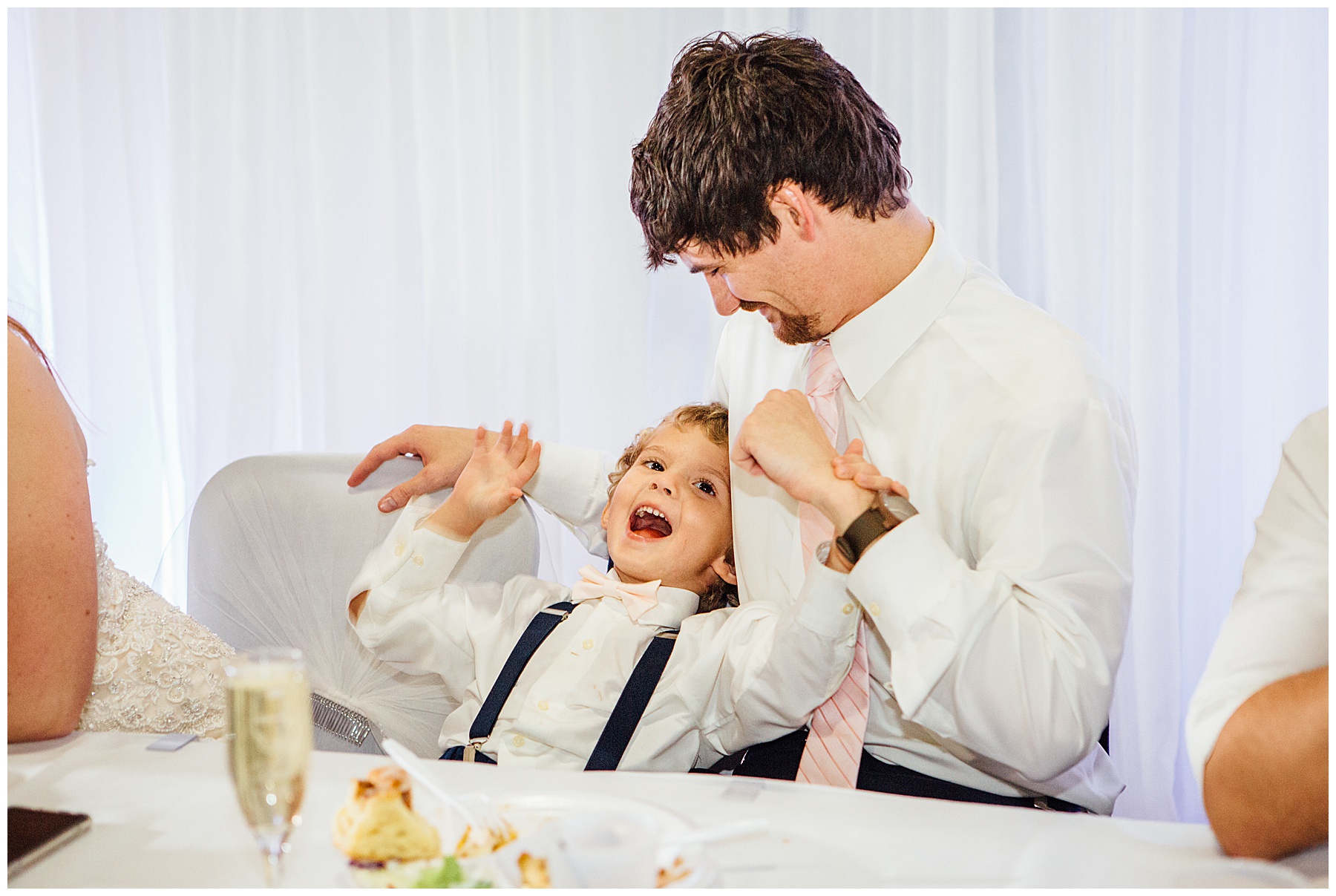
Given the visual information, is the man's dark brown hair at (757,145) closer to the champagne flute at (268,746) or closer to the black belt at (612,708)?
the black belt at (612,708)

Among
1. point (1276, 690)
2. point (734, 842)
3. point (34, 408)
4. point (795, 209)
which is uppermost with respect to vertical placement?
point (795, 209)

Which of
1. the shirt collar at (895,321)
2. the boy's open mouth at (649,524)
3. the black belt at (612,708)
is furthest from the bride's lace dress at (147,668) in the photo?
the shirt collar at (895,321)

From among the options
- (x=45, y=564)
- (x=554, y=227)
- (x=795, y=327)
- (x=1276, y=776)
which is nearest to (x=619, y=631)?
(x=795, y=327)

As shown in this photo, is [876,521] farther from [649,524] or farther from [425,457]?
[425,457]

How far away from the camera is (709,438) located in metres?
1.86

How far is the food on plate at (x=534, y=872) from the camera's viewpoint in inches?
31.9

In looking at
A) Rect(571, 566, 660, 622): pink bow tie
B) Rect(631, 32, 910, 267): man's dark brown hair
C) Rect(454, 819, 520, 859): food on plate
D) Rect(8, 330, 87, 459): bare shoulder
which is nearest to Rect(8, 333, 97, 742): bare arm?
Rect(8, 330, 87, 459): bare shoulder

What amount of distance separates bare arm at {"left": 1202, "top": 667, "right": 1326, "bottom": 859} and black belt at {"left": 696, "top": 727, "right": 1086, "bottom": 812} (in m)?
0.54

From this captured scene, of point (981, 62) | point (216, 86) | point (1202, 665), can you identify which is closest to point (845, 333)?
point (981, 62)

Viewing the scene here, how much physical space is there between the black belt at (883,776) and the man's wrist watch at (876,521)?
39cm

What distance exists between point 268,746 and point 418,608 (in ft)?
3.19

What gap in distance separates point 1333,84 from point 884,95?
1460 mm

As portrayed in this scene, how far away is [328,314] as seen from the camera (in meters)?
Answer: 2.85

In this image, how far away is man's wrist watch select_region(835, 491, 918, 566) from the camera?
126 centimetres
